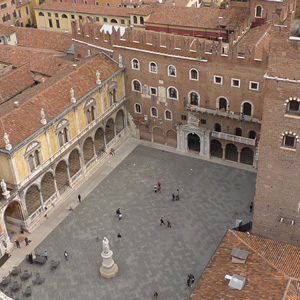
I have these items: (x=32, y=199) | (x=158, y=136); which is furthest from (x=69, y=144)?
(x=158, y=136)

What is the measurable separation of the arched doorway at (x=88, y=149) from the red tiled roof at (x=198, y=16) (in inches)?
643

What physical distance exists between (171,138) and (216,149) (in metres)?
5.41

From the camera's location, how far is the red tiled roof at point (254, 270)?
1122 inches

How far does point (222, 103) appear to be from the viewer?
49750mm

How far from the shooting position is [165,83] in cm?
5188

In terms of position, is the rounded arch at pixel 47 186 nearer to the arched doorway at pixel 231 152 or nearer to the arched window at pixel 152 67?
the arched window at pixel 152 67

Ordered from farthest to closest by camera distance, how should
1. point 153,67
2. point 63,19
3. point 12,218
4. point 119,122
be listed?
point 63,19 < point 119,122 < point 153,67 < point 12,218

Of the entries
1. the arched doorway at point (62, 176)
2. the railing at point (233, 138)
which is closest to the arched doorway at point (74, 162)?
the arched doorway at point (62, 176)

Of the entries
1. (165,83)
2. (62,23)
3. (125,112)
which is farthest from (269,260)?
(62,23)

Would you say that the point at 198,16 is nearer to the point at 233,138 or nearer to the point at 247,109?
the point at 247,109

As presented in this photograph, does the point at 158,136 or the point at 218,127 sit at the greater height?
the point at 218,127

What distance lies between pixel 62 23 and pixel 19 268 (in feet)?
170

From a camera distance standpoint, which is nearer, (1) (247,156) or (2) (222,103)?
(2) (222,103)

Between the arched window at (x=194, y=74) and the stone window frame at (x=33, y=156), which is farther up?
the arched window at (x=194, y=74)
